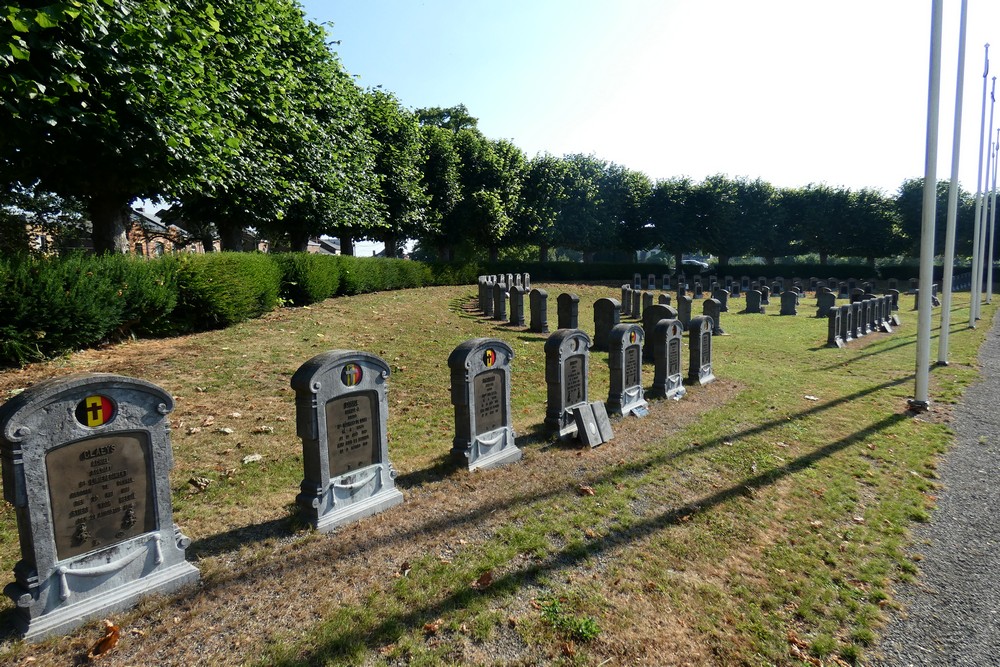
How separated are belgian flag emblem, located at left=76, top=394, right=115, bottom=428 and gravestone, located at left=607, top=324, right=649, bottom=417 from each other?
6.50 m

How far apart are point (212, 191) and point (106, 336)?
470 centimetres

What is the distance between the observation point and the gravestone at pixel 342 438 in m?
4.79

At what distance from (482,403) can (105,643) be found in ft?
12.9

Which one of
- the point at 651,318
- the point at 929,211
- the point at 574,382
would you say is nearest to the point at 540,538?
the point at 574,382

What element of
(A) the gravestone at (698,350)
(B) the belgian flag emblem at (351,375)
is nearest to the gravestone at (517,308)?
(A) the gravestone at (698,350)

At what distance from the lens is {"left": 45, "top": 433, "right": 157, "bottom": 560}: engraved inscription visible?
3492 millimetres

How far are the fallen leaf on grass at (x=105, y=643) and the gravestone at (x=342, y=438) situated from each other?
157 cm

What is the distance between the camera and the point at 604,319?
47.1 feet

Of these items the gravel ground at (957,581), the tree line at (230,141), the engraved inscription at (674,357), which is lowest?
the gravel ground at (957,581)

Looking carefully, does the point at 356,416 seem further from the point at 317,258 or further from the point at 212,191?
the point at 317,258

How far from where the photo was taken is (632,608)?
3895 mm

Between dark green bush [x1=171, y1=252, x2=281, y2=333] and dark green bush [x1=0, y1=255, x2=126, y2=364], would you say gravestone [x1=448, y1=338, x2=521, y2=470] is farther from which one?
dark green bush [x1=171, y1=252, x2=281, y2=333]

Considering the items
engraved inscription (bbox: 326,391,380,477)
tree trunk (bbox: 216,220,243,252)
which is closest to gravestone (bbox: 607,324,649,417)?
engraved inscription (bbox: 326,391,380,477)

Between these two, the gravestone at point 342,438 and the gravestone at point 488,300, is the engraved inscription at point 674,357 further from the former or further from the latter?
the gravestone at point 488,300
